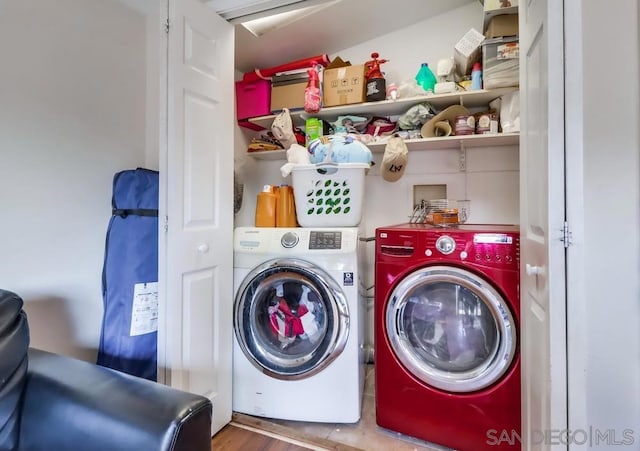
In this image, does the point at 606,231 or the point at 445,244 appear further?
the point at 445,244

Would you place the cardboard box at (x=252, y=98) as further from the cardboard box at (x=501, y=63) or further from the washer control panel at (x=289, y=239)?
the cardboard box at (x=501, y=63)

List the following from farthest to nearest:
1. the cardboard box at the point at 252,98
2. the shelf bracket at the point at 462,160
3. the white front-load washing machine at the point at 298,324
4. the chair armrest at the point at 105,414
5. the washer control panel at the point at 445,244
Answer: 1. the cardboard box at the point at 252,98
2. the shelf bracket at the point at 462,160
3. the white front-load washing machine at the point at 298,324
4. the washer control panel at the point at 445,244
5. the chair armrest at the point at 105,414

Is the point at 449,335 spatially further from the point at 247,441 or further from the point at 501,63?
the point at 501,63

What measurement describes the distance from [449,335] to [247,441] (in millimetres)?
1074

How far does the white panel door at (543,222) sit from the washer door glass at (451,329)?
17cm

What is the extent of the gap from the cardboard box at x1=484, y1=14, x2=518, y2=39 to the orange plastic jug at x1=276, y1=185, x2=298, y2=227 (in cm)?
135

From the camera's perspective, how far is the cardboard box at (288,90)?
7.00 ft

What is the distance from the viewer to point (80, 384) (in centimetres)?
83

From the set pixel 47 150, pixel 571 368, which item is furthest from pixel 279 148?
pixel 571 368

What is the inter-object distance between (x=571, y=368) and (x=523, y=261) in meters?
0.48

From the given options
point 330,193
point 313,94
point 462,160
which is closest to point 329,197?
point 330,193

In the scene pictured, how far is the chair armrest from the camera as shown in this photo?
27.8 inches

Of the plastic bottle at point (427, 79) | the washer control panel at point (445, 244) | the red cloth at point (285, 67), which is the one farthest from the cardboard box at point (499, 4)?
the washer control panel at point (445, 244)

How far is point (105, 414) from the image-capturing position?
74cm
